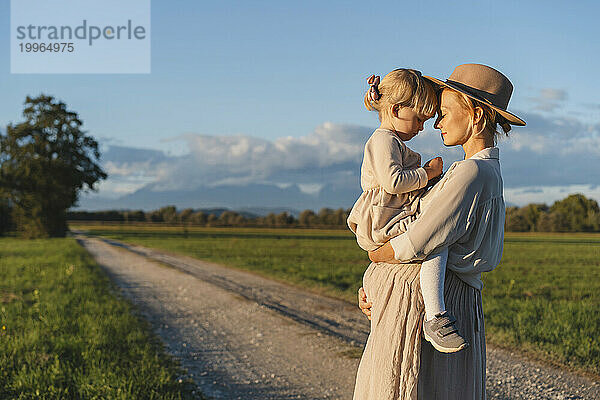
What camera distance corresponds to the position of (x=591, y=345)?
7.07 metres

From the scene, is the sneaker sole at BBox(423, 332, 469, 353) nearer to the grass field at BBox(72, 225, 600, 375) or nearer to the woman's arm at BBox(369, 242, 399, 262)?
the woman's arm at BBox(369, 242, 399, 262)

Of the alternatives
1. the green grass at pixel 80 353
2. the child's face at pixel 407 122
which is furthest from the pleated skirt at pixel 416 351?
the green grass at pixel 80 353

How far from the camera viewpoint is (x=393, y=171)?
2.50 metres

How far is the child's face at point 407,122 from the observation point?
264cm

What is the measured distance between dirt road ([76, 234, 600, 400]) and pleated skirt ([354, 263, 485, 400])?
3335 millimetres

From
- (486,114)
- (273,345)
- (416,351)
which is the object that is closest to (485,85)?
(486,114)

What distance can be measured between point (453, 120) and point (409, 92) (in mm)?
263

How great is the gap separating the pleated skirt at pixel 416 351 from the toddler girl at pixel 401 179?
0.34 ft

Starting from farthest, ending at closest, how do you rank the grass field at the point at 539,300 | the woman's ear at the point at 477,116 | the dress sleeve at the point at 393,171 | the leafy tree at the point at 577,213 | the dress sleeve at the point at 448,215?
the leafy tree at the point at 577,213 < the grass field at the point at 539,300 < the woman's ear at the point at 477,116 < the dress sleeve at the point at 393,171 < the dress sleeve at the point at 448,215

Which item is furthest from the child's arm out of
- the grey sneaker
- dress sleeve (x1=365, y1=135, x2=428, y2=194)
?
the grey sneaker

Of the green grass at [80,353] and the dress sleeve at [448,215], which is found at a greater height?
the dress sleeve at [448,215]

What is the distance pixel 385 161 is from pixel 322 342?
5.85 metres

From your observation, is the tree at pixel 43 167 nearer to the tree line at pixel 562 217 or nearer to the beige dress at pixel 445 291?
the tree line at pixel 562 217

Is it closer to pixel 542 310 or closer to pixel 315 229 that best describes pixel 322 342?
pixel 542 310
